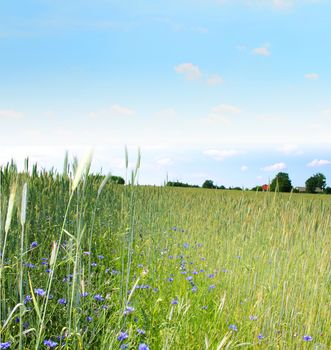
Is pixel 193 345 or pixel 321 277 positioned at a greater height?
pixel 321 277

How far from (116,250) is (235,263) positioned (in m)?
1.23

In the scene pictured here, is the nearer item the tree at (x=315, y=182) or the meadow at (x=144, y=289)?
the meadow at (x=144, y=289)

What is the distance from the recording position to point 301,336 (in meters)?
2.35

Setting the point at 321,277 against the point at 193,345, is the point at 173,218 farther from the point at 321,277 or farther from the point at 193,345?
the point at 193,345

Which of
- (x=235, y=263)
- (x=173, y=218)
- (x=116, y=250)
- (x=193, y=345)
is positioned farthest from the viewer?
(x=173, y=218)

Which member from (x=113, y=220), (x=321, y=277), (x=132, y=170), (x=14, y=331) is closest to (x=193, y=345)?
(x=14, y=331)

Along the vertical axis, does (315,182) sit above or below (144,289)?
above

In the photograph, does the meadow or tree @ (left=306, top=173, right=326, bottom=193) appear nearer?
the meadow

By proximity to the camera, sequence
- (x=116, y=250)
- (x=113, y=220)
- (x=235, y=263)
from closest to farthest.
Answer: (x=235, y=263) < (x=116, y=250) < (x=113, y=220)

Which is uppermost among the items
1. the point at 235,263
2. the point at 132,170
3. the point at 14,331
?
the point at 132,170

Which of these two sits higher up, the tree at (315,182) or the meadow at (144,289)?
the tree at (315,182)

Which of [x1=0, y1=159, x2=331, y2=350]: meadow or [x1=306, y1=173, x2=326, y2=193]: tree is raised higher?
[x1=306, y1=173, x2=326, y2=193]: tree

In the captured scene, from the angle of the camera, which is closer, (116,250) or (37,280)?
(37,280)

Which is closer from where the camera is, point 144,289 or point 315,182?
point 144,289
